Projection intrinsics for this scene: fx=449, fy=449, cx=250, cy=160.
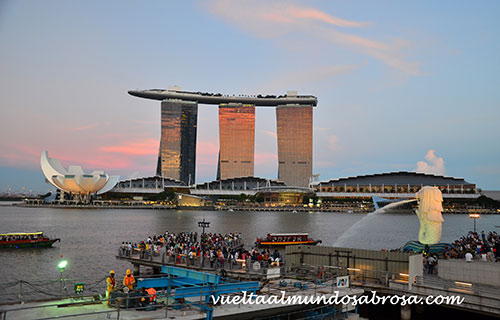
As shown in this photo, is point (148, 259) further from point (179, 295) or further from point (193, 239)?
point (179, 295)

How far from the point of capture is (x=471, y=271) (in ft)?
62.5

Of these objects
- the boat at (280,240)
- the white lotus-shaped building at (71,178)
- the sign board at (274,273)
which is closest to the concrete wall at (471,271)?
the sign board at (274,273)

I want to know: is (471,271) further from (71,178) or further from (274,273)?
(71,178)

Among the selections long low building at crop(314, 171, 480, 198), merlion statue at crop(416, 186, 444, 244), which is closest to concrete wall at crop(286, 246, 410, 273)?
merlion statue at crop(416, 186, 444, 244)

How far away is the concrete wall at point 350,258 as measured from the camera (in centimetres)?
2027

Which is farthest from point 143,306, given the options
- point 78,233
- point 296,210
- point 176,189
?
point 176,189

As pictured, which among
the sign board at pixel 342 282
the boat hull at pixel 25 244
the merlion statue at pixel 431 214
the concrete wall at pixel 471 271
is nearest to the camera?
the sign board at pixel 342 282

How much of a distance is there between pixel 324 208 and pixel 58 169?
316 feet

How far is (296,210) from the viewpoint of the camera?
165m

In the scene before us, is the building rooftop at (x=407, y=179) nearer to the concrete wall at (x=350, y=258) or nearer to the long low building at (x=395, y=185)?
the long low building at (x=395, y=185)

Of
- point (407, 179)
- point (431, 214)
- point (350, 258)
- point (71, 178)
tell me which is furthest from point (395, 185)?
point (350, 258)

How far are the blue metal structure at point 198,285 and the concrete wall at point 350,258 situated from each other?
8899 mm

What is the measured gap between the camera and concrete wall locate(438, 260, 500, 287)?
18.4 meters

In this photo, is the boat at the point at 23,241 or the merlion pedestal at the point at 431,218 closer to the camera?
the merlion pedestal at the point at 431,218
